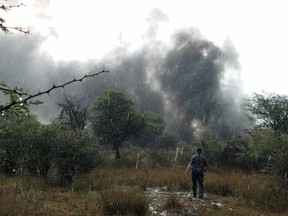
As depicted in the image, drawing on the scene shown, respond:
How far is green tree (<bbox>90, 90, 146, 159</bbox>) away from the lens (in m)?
27.7

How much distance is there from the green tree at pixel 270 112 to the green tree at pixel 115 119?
844 centimetres

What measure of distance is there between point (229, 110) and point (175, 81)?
11256mm

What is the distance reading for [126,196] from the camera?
9336 millimetres

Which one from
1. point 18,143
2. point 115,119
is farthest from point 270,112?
point 18,143

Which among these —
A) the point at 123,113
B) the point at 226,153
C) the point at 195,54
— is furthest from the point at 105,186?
the point at 195,54

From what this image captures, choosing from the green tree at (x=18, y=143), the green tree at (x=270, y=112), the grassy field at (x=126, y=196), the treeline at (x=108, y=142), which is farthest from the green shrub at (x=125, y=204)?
the green tree at (x=270, y=112)

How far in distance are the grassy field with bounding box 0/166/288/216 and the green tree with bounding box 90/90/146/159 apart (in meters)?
9.93

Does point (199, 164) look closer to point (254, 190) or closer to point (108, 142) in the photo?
point (254, 190)

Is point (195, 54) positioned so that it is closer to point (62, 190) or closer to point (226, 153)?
point (226, 153)

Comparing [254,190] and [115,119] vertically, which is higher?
[115,119]

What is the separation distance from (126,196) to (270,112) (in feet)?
55.3

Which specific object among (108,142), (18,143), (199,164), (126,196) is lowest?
(126,196)

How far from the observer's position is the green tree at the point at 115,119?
A: 27.7 meters

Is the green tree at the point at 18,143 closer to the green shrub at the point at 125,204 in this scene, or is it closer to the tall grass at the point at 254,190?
the green shrub at the point at 125,204
